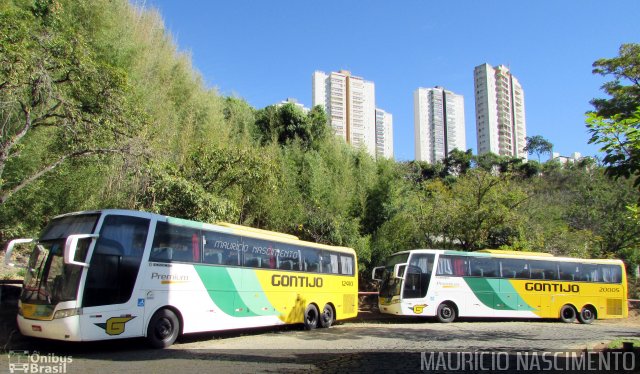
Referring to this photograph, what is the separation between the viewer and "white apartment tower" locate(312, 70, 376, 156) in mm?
55750

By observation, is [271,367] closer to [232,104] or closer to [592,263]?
A: [592,263]

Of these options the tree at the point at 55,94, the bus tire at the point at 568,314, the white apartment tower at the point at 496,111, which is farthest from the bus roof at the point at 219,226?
the white apartment tower at the point at 496,111

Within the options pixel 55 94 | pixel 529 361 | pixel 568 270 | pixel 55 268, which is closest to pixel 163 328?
pixel 55 268

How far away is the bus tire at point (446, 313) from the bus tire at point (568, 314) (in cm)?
490

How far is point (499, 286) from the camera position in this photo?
1766cm

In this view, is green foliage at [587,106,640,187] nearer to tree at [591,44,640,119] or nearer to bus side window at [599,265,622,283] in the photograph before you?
tree at [591,44,640,119]

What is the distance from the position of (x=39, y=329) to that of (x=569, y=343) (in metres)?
11.2

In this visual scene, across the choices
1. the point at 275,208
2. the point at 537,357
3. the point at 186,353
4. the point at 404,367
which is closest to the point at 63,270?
the point at 186,353

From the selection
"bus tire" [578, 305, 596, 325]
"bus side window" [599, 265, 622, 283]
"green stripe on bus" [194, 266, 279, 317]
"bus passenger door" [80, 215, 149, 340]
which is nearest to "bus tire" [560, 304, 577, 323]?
"bus tire" [578, 305, 596, 325]

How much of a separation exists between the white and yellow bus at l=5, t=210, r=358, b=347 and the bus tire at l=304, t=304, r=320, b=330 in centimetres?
22

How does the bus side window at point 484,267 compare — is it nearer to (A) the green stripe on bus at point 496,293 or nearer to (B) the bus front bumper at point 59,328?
(A) the green stripe on bus at point 496,293

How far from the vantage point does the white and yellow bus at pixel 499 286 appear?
16.6 metres

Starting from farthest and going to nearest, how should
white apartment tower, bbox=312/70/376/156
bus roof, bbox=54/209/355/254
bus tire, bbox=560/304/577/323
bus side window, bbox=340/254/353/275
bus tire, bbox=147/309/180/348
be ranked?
Result: white apartment tower, bbox=312/70/376/156, bus tire, bbox=560/304/577/323, bus side window, bbox=340/254/353/275, bus tire, bbox=147/309/180/348, bus roof, bbox=54/209/355/254

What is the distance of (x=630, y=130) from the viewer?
6625 millimetres
